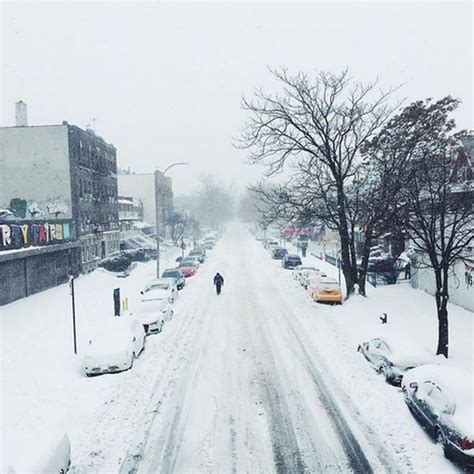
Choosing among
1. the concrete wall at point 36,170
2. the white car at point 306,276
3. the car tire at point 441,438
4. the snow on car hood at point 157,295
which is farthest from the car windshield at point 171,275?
the car tire at point 441,438

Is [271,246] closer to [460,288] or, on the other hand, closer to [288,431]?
[460,288]

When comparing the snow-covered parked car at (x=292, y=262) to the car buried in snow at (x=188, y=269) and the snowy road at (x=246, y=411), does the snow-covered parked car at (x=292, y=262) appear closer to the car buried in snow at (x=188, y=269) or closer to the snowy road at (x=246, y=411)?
the car buried in snow at (x=188, y=269)

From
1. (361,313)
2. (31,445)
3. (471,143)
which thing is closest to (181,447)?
(31,445)

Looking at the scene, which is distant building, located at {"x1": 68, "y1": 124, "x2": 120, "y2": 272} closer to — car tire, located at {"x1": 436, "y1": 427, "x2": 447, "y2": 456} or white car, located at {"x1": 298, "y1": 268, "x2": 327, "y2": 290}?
white car, located at {"x1": 298, "y1": 268, "x2": 327, "y2": 290}

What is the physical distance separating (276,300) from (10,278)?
1425 cm

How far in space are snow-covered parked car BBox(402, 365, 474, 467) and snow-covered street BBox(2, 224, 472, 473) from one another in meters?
0.34

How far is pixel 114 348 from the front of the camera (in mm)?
14797

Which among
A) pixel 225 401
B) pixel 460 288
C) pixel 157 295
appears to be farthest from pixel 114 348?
pixel 460 288

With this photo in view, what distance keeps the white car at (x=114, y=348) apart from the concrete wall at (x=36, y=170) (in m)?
22.7

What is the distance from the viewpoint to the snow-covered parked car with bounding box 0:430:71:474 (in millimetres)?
7442

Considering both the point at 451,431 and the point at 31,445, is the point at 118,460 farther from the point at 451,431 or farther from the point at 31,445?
the point at 451,431

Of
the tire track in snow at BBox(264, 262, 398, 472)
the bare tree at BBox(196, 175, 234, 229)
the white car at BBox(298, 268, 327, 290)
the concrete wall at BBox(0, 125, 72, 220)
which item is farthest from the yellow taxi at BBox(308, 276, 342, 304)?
the bare tree at BBox(196, 175, 234, 229)

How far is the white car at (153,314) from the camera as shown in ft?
64.3

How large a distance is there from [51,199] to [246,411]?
98.5 ft
